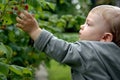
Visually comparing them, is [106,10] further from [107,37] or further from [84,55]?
[84,55]

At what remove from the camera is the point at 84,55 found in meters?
2.68

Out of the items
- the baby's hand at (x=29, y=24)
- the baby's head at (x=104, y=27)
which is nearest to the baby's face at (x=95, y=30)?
the baby's head at (x=104, y=27)

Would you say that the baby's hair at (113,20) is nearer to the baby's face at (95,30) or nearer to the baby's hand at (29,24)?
the baby's face at (95,30)

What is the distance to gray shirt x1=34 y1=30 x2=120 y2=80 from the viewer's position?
2.67 meters

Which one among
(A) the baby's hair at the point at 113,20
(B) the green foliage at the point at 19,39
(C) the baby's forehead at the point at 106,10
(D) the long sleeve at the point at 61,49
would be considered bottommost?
(B) the green foliage at the point at 19,39

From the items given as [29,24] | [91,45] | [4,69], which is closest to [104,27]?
[91,45]

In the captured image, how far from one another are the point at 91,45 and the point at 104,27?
0.55 ft

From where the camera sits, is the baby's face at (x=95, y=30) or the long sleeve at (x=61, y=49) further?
the baby's face at (x=95, y=30)

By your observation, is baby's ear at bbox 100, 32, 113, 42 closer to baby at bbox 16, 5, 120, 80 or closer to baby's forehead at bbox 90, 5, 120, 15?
baby at bbox 16, 5, 120, 80

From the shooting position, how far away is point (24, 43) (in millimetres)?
4914

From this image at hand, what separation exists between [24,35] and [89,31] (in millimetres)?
1996

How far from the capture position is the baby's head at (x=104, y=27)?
2.81 m

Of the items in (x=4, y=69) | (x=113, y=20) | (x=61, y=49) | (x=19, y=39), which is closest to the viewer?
(x=61, y=49)

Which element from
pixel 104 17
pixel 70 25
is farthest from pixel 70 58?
pixel 70 25
